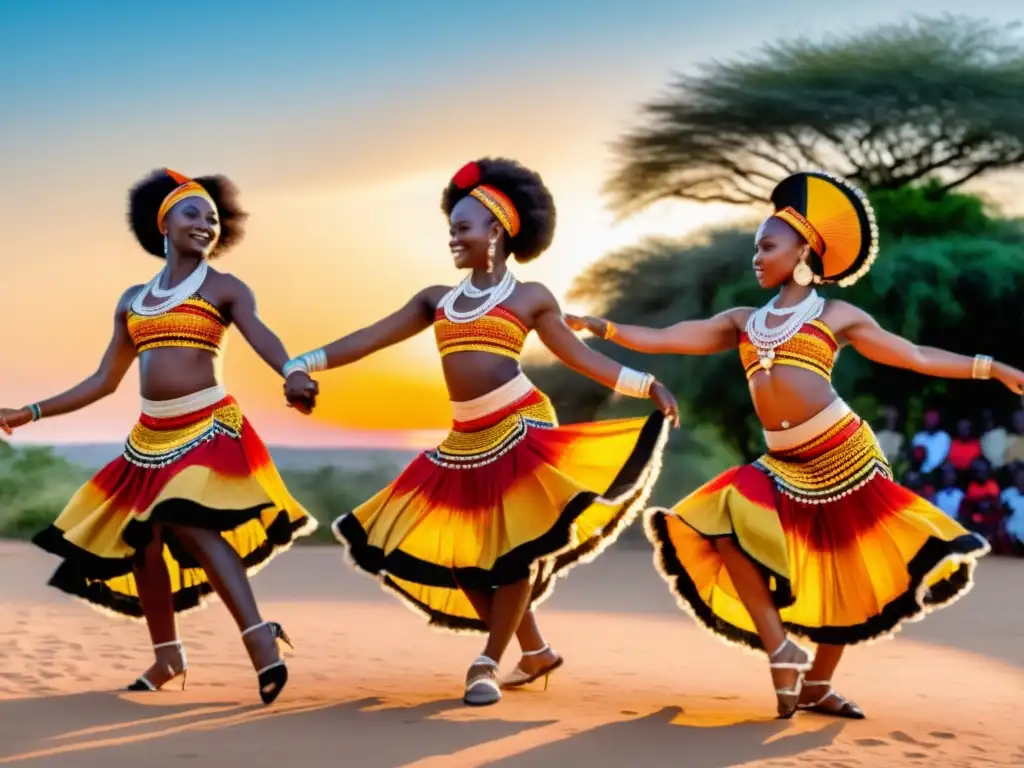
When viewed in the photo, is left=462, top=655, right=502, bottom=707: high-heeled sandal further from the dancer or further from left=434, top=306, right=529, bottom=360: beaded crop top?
left=434, top=306, right=529, bottom=360: beaded crop top

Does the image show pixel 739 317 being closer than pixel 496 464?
No

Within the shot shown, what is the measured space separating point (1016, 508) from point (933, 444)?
1215mm

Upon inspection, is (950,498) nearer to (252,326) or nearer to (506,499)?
(506,499)

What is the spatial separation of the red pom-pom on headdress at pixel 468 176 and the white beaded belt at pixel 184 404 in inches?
53.1

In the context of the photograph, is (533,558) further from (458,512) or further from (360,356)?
(360,356)

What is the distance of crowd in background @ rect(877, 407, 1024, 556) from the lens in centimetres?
1493

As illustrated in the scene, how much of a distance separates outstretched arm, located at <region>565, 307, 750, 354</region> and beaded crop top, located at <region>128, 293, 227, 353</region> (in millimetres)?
1443

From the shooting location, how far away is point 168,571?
20.2 feet

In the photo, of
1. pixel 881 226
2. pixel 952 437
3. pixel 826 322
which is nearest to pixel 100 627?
pixel 826 322

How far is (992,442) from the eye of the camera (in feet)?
51.1

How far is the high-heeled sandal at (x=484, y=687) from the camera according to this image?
5645mm

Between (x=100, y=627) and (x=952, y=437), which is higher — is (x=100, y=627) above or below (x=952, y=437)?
below

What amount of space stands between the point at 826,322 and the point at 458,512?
1.66m

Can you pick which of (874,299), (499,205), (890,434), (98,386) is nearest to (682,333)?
(499,205)
